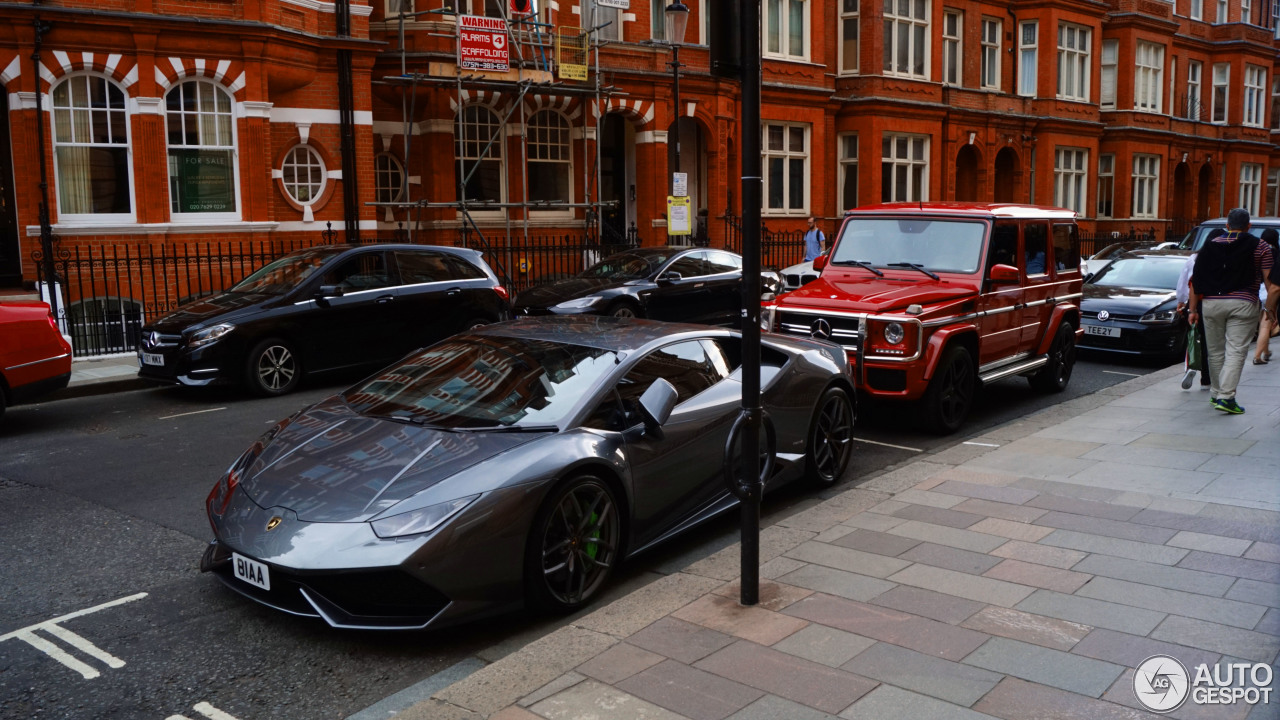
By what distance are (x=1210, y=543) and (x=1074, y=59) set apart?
115 ft

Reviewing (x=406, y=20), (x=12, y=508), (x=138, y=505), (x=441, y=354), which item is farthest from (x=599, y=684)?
(x=406, y=20)

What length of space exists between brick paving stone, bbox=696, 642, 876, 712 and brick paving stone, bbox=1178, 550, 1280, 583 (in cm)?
244

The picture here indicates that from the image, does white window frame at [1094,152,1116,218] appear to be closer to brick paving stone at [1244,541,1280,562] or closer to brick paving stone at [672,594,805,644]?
brick paving stone at [1244,541,1280,562]

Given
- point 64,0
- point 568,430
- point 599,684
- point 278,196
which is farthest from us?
point 278,196

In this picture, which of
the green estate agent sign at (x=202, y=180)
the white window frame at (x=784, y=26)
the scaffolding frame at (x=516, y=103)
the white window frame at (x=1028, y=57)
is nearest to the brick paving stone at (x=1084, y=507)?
the scaffolding frame at (x=516, y=103)

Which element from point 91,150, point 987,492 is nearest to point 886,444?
point 987,492

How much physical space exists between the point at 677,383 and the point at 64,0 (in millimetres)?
15017

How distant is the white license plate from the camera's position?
4.53m

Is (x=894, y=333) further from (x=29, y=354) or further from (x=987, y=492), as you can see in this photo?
→ (x=29, y=354)

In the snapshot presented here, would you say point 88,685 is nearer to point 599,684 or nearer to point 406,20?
point 599,684

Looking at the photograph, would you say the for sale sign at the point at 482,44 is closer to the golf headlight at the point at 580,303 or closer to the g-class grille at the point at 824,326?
the golf headlight at the point at 580,303

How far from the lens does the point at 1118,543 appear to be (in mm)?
5727

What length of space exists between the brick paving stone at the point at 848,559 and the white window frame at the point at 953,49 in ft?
97.8

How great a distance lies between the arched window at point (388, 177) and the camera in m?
22.3
